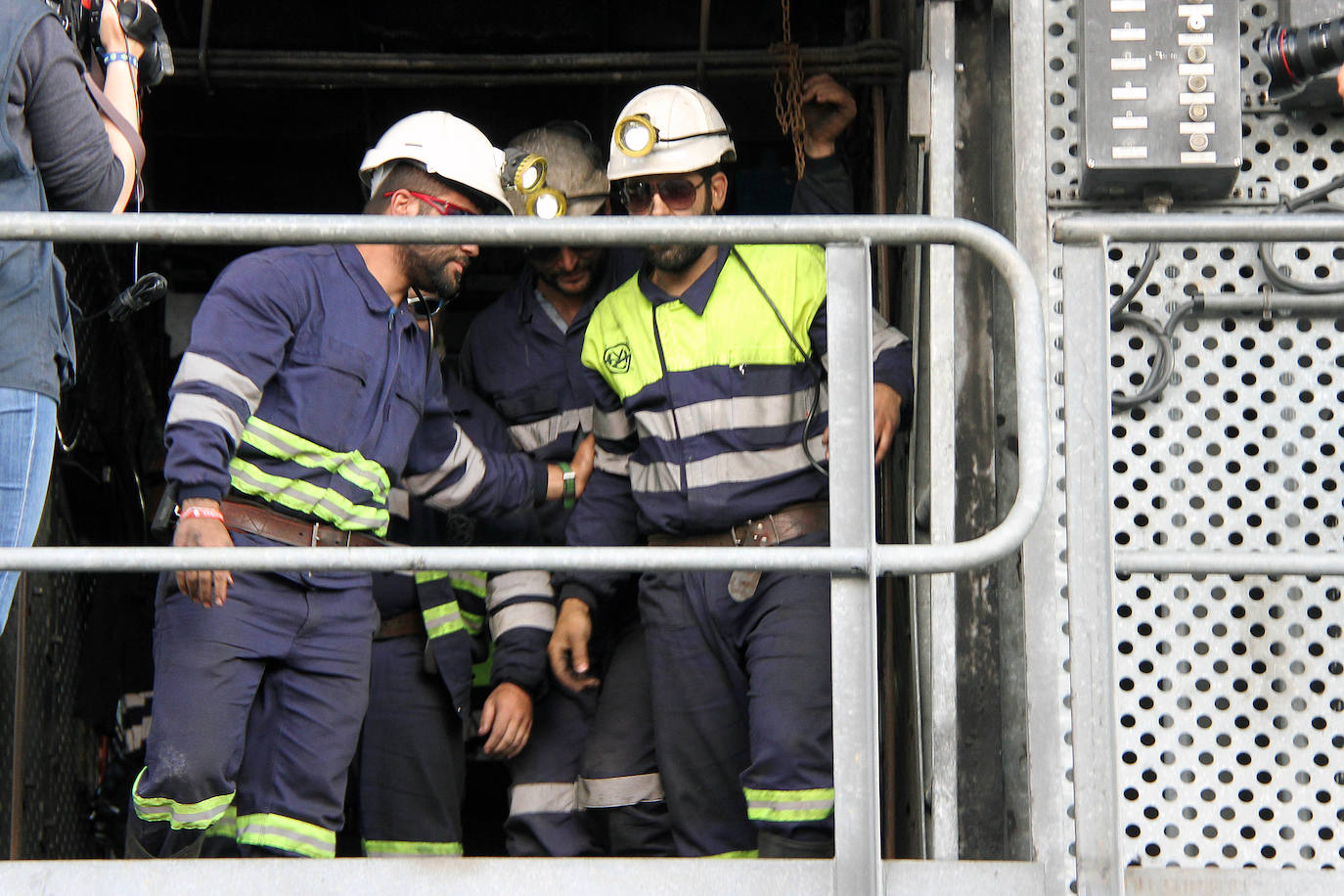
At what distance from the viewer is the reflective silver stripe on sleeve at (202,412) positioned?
136 inches

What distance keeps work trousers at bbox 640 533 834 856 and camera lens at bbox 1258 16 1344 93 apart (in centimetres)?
139

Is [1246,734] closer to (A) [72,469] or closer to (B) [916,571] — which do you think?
(B) [916,571]

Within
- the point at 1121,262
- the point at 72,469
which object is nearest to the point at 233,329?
the point at 72,469

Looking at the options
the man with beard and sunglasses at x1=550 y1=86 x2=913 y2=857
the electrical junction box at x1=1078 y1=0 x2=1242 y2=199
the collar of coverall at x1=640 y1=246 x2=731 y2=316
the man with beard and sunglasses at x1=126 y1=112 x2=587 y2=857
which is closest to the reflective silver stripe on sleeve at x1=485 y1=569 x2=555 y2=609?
the man with beard and sunglasses at x1=550 y1=86 x2=913 y2=857

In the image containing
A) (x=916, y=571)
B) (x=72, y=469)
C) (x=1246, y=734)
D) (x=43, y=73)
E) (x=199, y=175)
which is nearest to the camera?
(x=916, y=571)

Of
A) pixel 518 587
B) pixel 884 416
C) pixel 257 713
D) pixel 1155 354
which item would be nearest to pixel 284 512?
pixel 257 713

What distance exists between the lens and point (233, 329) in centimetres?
362

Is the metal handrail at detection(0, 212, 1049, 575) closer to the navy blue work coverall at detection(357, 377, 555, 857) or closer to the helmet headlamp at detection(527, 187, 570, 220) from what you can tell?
the navy blue work coverall at detection(357, 377, 555, 857)

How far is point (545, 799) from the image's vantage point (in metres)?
4.16

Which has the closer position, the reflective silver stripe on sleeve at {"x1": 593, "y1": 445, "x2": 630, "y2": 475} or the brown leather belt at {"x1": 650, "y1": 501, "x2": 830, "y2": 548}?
the brown leather belt at {"x1": 650, "y1": 501, "x2": 830, "y2": 548}

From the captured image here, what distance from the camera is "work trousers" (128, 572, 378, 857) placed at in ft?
11.3

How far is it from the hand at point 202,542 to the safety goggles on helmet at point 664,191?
139 centimetres

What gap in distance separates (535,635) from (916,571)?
182 cm

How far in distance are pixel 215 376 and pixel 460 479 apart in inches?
31.6
